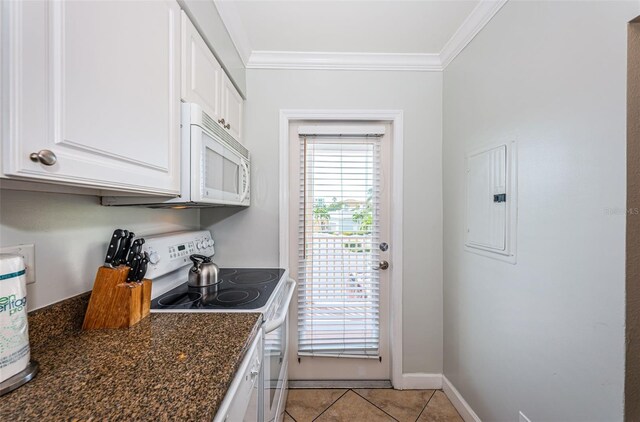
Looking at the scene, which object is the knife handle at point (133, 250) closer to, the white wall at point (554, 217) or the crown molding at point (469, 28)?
the white wall at point (554, 217)

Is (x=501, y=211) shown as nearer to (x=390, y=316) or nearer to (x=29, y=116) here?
(x=390, y=316)

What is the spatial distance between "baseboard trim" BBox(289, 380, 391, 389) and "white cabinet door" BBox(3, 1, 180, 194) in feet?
5.63

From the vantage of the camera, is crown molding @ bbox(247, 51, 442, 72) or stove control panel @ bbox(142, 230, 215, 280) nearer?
stove control panel @ bbox(142, 230, 215, 280)

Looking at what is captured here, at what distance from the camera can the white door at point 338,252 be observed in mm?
1950

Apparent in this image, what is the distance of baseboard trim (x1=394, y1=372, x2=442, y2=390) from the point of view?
187 cm

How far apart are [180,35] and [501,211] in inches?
65.9

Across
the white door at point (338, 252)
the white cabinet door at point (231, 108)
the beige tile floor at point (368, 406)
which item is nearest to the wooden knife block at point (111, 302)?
the white cabinet door at point (231, 108)

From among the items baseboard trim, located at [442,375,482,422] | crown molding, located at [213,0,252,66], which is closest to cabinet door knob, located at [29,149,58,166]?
crown molding, located at [213,0,252,66]

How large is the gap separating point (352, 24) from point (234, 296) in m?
1.70

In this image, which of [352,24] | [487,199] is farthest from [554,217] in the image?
[352,24]

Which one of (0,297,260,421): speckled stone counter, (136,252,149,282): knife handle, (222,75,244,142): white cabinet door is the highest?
(222,75,244,142): white cabinet door

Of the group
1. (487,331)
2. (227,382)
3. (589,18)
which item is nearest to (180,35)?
(227,382)

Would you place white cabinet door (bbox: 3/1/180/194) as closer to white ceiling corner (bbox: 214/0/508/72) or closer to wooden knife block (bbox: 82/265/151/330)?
wooden knife block (bbox: 82/265/151/330)

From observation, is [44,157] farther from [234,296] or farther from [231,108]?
[231,108]
